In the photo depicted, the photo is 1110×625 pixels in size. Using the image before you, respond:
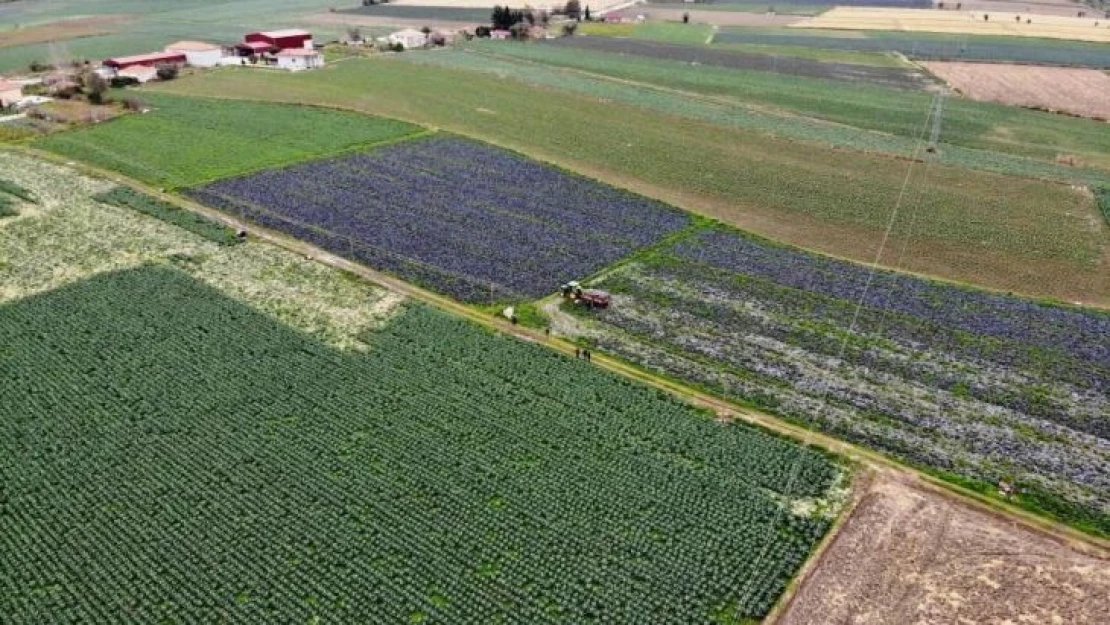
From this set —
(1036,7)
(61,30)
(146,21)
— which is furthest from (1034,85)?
(61,30)

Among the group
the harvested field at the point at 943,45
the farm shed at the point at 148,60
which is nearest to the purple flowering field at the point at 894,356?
the farm shed at the point at 148,60

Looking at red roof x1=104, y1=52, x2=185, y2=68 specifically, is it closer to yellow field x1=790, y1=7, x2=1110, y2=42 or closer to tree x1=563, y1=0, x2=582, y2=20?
tree x1=563, y1=0, x2=582, y2=20

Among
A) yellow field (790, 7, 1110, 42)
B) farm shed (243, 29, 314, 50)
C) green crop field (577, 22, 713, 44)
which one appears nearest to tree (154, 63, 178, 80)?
farm shed (243, 29, 314, 50)

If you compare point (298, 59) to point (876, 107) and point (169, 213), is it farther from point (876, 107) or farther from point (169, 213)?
point (876, 107)

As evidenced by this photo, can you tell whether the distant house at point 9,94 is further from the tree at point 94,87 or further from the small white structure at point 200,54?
the small white structure at point 200,54

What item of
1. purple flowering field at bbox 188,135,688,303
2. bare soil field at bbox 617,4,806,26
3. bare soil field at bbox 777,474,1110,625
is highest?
bare soil field at bbox 617,4,806,26

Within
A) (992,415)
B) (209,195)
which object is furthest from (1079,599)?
(209,195)
